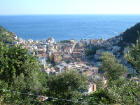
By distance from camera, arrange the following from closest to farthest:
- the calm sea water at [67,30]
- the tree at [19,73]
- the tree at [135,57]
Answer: the tree at [135,57] < the tree at [19,73] < the calm sea water at [67,30]

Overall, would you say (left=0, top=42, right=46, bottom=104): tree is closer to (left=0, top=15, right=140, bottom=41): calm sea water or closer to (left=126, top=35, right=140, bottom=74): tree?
(left=126, top=35, right=140, bottom=74): tree

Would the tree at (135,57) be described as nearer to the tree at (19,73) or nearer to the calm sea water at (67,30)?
the tree at (19,73)

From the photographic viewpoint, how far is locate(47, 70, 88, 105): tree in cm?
441

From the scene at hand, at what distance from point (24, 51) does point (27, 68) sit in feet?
1.82

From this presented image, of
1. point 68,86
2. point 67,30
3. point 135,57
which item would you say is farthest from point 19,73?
point 67,30

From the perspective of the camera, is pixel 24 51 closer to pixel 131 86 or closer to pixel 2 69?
pixel 2 69

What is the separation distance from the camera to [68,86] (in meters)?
4.59

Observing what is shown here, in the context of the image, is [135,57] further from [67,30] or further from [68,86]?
[67,30]

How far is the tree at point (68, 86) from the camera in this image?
4410 millimetres

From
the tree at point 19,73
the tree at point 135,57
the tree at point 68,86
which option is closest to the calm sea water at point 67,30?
the tree at point 19,73

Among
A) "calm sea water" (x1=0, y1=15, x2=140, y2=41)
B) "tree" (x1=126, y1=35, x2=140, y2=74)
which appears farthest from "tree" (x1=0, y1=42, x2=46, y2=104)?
"calm sea water" (x1=0, y1=15, x2=140, y2=41)

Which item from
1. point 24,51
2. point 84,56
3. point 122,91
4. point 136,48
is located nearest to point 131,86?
point 122,91

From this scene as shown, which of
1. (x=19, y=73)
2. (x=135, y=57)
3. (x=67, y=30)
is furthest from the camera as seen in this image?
(x=67, y=30)

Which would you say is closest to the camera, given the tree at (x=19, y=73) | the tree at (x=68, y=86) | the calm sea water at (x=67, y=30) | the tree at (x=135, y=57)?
the tree at (x=135, y=57)
